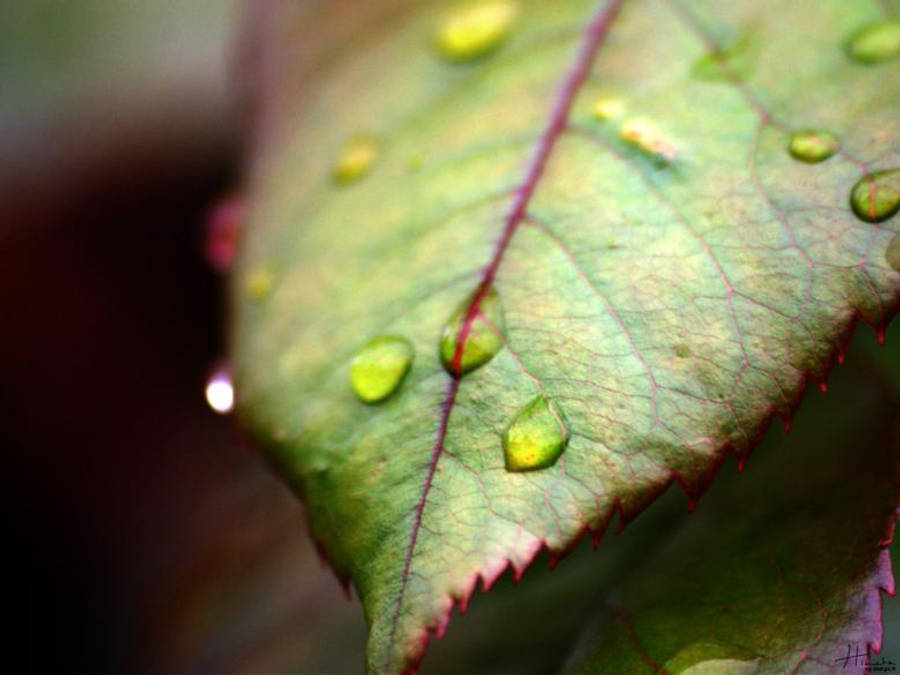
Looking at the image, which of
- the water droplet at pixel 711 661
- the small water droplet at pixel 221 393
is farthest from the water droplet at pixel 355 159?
the water droplet at pixel 711 661

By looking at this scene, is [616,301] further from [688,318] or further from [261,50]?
[261,50]

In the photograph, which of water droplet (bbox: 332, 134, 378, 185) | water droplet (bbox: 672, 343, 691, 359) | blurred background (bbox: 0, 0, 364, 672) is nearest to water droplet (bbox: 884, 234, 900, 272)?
water droplet (bbox: 672, 343, 691, 359)

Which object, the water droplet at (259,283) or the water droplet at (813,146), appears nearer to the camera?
the water droplet at (813,146)

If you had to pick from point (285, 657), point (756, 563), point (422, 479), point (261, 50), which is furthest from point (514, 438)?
point (261, 50)

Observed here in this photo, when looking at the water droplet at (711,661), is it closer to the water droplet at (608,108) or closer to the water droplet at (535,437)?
the water droplet at (535,437)

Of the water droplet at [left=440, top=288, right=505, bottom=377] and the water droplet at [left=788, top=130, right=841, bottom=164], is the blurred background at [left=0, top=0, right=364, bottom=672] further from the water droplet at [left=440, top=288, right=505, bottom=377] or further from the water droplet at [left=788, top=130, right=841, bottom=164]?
the water droplet at [left=788, top=130, right=841, bottom=164]
